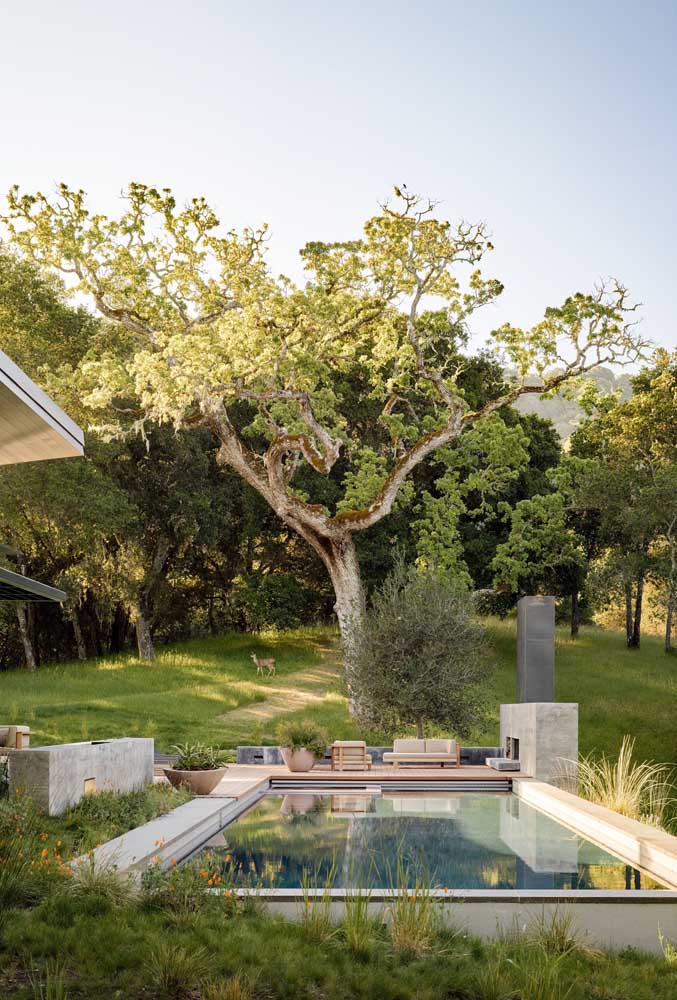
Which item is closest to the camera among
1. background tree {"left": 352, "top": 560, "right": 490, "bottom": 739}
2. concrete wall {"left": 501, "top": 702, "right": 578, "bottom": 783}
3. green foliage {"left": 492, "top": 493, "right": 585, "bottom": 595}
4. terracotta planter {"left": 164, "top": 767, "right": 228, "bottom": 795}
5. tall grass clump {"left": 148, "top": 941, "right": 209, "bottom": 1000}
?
tall grass clump {"left": 148, "top": 941, "right": 209, "bottom": 1000}

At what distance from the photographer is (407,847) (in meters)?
9.24

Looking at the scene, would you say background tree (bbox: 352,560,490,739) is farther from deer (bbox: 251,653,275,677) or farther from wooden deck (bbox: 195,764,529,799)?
deer (bbox: 251,653,275,677)

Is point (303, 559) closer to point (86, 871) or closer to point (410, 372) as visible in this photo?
point (410, 372)

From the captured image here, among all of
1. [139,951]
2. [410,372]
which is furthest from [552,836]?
[410,372]

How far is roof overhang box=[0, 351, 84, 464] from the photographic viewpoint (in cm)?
760

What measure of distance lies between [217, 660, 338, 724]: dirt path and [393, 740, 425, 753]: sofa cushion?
5450mm

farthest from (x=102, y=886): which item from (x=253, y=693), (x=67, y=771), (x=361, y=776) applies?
(x=253, y=693)

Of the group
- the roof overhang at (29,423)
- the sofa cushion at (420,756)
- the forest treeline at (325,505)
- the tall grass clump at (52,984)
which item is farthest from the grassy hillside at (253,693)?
the tall grass clump at (52,984)

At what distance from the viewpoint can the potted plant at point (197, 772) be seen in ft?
39.0

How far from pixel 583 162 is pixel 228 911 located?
49.6 feet

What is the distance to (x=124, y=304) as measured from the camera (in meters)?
22.6

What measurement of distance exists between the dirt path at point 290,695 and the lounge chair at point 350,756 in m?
5.49

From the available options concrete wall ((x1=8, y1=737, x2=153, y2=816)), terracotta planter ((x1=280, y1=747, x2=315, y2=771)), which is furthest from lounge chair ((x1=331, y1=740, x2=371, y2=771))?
concrete wall ((x1=8, y1=737, x2=153, y2=816))

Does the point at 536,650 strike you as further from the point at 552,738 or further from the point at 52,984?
the point at 52,984
